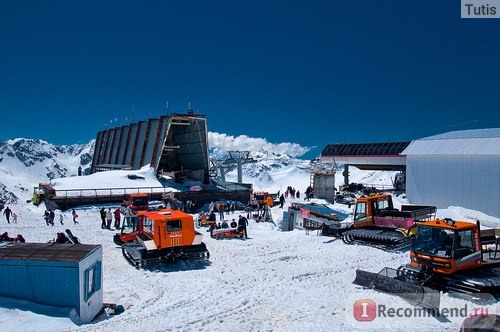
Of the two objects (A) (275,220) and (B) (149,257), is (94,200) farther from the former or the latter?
(B) (149,257)

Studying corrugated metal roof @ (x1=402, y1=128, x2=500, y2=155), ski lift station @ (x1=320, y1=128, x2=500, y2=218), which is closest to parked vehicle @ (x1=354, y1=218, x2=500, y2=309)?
ski lift station @ (x1=320, y1=128, x2=500, y2=218)

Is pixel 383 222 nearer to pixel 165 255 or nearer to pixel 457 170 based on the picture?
pixel 165 255

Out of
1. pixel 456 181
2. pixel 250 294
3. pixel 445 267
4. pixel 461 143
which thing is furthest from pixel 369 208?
pixel 461 143

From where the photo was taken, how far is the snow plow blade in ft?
29.4

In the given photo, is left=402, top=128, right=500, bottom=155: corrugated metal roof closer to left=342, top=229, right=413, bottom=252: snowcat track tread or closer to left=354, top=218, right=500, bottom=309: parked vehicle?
left=342, top=229, right=413, bottom=252: snowcat track tread

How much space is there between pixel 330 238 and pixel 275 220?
322 inches

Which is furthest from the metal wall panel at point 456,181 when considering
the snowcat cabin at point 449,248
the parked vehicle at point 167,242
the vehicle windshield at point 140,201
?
the parked vehicle at point 167,242

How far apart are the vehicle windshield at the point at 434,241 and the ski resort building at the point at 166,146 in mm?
32239

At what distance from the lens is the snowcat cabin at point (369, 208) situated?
1781 centimetres

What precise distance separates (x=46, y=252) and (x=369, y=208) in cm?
1254

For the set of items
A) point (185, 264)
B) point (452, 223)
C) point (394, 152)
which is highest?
point (394, 152)

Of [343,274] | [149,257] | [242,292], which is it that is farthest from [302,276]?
[149,257]

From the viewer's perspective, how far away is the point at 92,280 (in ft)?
32.3

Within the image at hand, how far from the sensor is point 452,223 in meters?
10.2
